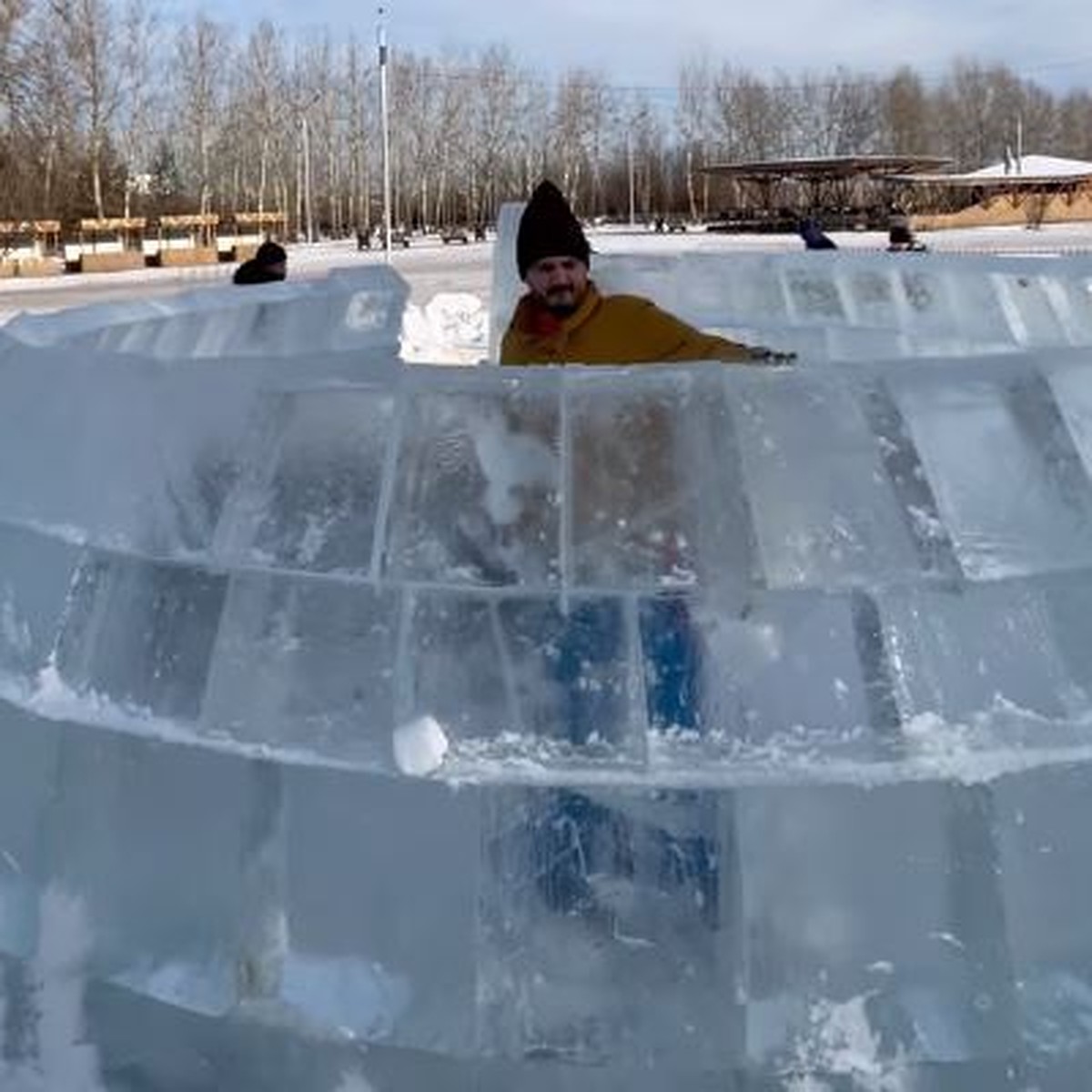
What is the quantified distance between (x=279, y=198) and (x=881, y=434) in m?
76.4

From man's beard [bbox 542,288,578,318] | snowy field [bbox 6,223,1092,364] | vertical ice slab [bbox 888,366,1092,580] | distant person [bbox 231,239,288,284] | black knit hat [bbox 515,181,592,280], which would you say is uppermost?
black knit hat [bbox 515,181,592,280]

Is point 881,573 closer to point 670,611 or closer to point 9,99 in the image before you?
point 670,611

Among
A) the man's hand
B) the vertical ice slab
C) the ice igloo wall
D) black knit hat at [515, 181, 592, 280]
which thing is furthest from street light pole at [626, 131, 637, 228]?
the ice igloo wall

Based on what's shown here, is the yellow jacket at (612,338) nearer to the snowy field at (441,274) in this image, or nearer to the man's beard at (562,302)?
the man's beard at (562,302)

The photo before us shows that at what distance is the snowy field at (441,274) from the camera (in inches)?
560

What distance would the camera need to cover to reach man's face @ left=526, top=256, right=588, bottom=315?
4.21 m

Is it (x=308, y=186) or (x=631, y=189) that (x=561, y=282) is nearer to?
(x=308, y=186)

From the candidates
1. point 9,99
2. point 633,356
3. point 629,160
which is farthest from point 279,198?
point 633,356

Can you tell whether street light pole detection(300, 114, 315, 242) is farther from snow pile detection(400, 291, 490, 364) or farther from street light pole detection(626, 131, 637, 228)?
snow pile detection(400, 291, 490, 364)

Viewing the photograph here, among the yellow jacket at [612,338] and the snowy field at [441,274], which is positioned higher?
the yellow jacket at [612,338]

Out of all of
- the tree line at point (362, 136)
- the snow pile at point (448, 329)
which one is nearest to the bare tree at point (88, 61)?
the tree line at point (362, 136)

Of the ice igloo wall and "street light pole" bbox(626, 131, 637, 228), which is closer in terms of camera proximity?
the ice igloo wall

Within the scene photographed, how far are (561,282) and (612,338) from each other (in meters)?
0.22

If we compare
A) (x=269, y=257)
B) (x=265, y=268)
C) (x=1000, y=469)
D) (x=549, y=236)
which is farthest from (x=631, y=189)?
(x=1000, y=469)
